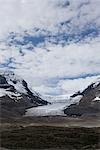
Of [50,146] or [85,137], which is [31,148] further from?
[85,137]

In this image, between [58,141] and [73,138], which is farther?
[73,138]

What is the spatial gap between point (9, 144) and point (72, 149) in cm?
959

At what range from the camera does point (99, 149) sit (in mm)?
51219

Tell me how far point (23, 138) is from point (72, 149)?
1403 cm

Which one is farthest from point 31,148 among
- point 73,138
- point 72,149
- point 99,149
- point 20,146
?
point 73,138

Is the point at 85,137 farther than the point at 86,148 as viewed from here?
Yes

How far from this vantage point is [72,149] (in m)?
52.9

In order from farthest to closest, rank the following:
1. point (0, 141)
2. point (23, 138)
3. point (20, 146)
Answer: point (23, 138)
point (0, 141)
point (20, 146)

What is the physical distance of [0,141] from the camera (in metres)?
60.3

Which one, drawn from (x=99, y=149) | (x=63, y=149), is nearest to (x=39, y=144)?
(x=63, y=149)

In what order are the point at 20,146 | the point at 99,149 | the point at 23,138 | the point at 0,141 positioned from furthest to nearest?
the point at 23,138 → the point at 0,141 → the point at 20,146 → the point at 99,149

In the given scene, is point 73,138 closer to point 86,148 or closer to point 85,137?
point 85,137

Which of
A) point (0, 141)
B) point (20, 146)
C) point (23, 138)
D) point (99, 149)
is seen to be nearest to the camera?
point (99, 149)

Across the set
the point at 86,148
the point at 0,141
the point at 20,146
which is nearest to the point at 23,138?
the point at 0,141
